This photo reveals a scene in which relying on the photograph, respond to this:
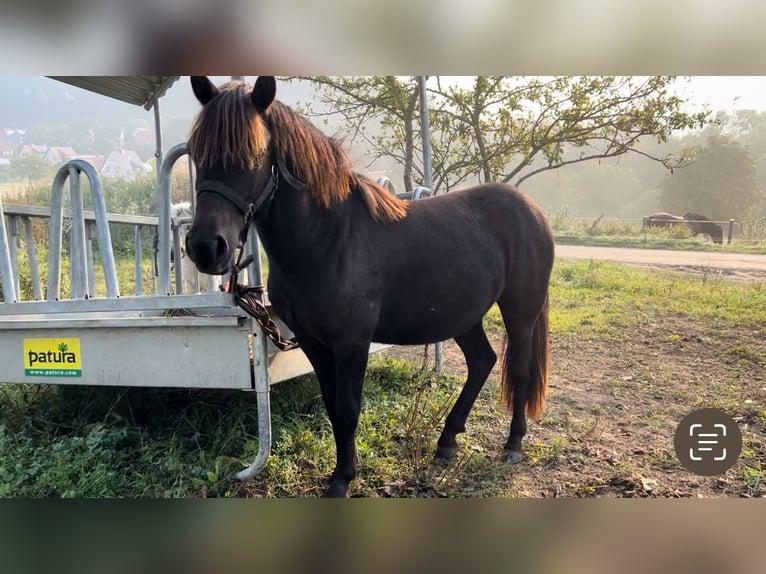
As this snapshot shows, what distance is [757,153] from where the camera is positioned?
1.65 m

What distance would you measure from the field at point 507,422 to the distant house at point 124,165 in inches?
40.6

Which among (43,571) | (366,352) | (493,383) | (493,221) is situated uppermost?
(493,221)

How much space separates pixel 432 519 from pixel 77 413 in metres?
1.78

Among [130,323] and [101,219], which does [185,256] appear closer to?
[101,219]

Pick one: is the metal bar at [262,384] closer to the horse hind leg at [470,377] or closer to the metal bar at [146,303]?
the metal bar at [146,303]

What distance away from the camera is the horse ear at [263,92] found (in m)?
1.42

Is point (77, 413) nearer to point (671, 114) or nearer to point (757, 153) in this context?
point (671, 114)

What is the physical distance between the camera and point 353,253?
1.72 m

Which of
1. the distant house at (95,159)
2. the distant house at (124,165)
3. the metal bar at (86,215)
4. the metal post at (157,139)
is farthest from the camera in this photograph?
the metal post at (157,139)

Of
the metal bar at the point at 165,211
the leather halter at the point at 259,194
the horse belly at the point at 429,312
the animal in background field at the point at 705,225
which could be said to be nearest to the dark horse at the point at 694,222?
the animal in background field at the point at 705,225

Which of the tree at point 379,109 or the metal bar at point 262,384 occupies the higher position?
the tree at point 379,109

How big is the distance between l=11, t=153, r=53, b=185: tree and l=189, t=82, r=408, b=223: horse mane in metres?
1.14

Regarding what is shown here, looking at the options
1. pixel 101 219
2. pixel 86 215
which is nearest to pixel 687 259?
pixel 101 219
